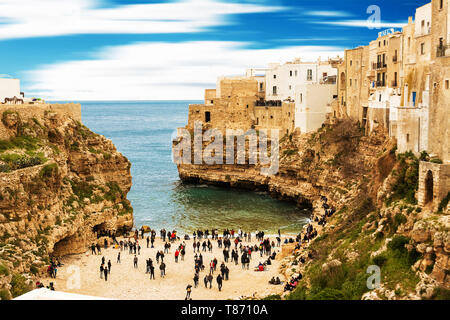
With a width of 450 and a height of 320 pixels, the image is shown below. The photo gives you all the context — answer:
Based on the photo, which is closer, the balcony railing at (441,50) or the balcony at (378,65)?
the balcony railing at (441,50)

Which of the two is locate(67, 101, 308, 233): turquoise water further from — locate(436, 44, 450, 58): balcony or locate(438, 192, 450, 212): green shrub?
locate(438, 192, 450, 212): green shrub

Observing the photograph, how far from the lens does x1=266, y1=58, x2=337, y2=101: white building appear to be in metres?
63.1

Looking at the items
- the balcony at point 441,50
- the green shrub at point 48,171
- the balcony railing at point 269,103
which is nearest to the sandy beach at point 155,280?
the green shrub at point 48,171

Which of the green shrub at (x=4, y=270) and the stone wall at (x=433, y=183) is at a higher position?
the stone wall at (x=433, y=183)

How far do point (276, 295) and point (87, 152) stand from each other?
2129cm

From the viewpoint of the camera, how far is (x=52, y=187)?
101ft

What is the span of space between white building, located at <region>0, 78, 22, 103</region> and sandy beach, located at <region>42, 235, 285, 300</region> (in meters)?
14.4

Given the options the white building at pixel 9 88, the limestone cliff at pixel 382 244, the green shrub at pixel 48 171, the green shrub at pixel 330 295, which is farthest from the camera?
the white building at pixel 9 88

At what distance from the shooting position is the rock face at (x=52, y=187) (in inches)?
1052

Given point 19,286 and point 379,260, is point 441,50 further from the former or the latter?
point 19,286

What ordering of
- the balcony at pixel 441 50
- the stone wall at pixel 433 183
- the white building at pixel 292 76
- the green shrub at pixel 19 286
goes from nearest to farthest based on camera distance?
1. the stone wall at pixel 433 183
2. the green shrub at pixel 19 286
3. the balcony at pixel 441 50
4. the white building at pixel 292 76

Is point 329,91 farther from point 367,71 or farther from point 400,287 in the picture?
point 400,287

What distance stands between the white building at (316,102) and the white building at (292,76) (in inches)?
317

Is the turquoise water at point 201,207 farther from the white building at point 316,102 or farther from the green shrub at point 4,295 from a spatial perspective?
the green shrub at point 4,295
